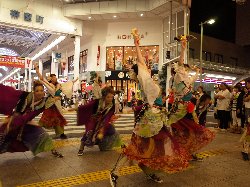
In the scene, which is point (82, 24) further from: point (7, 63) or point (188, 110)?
point (188, 110)

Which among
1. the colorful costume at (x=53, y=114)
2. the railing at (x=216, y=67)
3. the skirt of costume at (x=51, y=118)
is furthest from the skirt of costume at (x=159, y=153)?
the railing at (x=216, y=67)

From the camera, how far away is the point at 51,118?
6848 mm

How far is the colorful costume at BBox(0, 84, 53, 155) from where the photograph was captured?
476 cm

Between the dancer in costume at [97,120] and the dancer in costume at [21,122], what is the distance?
82cm

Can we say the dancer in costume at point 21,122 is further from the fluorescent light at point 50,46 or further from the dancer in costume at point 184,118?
the fluorescent light at point 50,46

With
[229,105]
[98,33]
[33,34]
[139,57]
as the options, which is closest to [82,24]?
[98,33]

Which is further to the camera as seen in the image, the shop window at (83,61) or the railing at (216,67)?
the shop window at (83,61)

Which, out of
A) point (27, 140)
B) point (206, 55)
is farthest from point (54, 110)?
point (206, 55)

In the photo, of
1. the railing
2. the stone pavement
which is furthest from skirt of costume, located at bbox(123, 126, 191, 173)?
the railing

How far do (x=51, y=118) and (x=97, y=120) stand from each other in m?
1.65

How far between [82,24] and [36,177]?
21.3 metres

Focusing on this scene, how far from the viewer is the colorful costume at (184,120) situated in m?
4.93

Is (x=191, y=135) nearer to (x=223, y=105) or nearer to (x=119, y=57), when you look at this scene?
(x=223, y=105)

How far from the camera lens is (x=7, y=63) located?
25344mm
